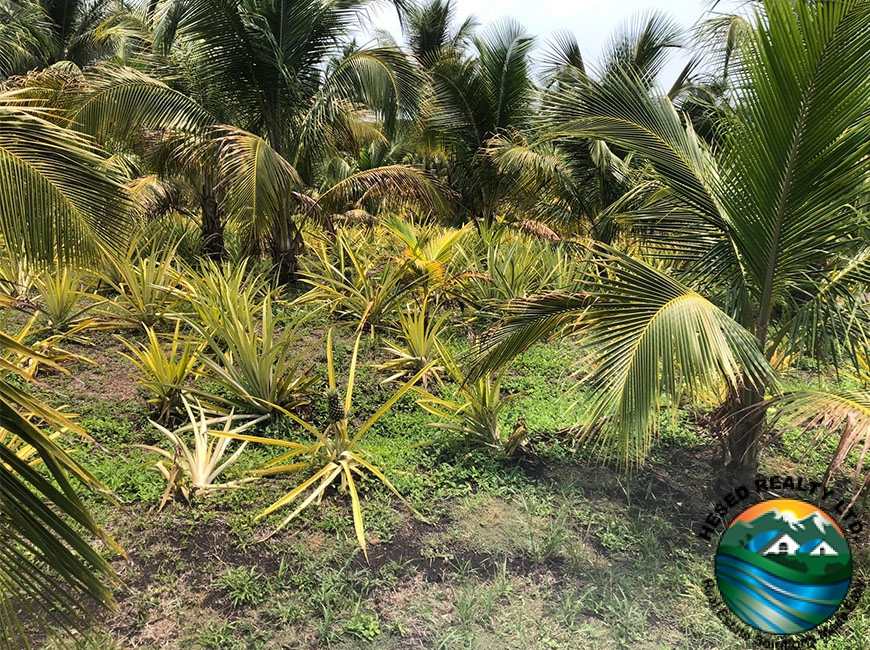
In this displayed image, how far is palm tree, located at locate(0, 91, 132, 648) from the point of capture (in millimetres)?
1103

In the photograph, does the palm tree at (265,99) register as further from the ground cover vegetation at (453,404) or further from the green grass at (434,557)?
the green grass at (434,557)

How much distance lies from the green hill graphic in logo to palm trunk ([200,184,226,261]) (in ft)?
22.8

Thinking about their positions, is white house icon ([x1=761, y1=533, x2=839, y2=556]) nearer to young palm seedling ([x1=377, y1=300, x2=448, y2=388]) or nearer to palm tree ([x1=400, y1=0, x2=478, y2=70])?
young palm seedling ([x1=377, y1=300, x2=448, y2=388])

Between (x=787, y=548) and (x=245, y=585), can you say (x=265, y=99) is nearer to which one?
(x=245, y=585)

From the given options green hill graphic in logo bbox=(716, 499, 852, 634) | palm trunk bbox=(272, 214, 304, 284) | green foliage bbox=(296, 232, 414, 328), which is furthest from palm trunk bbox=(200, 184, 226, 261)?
green hill graphic in logo bbox=(716, 499, 852, 634)

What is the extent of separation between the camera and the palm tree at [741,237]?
1923 mm

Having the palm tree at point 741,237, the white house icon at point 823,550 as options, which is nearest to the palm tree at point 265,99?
the palm tree at point 741,237

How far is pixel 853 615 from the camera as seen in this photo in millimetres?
2119

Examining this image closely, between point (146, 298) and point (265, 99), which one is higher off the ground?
point (265, 99)

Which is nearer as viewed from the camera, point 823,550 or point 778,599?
point 778,599

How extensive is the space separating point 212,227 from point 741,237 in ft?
23.1

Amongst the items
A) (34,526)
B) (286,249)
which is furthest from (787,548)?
(286,249)

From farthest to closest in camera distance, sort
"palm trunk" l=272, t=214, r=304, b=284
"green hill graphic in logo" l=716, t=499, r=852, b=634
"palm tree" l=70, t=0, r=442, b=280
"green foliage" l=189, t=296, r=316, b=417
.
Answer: "palm trunk" l=272, t=214, r=304, b=284, "palm tree" l=70, t=0, r=442, b=280, "green foliage" l=189, t=296, r=316, b=417, "green hill graphic in logo" l=716, t=499, r=852, b=634

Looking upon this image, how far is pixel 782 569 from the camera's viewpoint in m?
1.94
